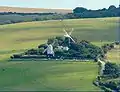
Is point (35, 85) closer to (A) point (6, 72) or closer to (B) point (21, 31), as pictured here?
(A) point (6, 72)

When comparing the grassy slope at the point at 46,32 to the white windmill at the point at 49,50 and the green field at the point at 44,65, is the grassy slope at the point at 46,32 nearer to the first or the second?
the green field at the point at 44,65

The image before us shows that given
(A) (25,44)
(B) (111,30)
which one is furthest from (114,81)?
(B) (111,30)

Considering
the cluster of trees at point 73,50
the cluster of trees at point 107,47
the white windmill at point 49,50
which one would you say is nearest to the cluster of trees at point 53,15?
the cluster of trees at point 73,50

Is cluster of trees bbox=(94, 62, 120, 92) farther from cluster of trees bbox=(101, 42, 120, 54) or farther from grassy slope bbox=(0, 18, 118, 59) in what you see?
grassy slope bbox=(0, 18, 118, 59)

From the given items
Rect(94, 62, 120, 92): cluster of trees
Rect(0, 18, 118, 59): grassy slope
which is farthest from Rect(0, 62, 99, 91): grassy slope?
Rect(0, 18, 118, 59): grassy slope

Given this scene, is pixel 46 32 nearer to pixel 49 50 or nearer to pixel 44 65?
pixel 49 50

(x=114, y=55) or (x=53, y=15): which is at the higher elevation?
(x=53, y=15)

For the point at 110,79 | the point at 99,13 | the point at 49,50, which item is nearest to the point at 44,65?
the point at 49,50
